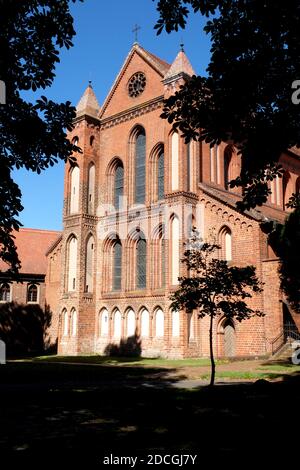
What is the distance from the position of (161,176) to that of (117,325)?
1050 centimetres

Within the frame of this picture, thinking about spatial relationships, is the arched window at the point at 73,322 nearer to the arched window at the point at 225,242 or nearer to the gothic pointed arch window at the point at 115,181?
the gothic pointed arch window at the point at 115,181

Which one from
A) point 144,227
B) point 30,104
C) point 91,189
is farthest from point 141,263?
point 30,104

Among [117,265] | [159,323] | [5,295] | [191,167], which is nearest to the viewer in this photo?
[191,167]

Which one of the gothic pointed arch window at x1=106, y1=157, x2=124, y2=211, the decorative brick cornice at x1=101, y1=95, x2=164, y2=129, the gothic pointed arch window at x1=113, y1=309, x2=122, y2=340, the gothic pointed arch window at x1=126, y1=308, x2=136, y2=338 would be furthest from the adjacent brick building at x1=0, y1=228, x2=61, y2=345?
the decorative brick cornice at x1=101, y1=95, x2=164, y2=129

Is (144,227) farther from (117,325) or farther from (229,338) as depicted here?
(229,338)

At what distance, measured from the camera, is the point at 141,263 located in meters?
32.8

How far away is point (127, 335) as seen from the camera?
32094 mm

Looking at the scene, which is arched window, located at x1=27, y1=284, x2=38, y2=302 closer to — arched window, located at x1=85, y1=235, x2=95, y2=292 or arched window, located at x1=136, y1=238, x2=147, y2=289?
arched window, located at x1=85, y1=235, x2=95, y2=292

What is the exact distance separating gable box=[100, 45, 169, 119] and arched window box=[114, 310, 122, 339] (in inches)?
575

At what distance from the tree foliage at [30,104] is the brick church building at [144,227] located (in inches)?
652

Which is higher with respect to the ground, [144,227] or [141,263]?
[144,227]
